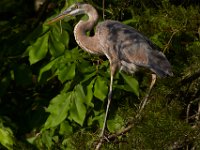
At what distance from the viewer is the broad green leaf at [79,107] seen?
15.8 feet

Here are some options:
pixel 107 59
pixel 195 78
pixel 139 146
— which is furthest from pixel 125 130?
pixel 107 59

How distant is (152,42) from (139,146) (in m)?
0.98

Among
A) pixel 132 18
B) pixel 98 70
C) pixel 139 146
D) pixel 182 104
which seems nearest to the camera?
pixel 139 146

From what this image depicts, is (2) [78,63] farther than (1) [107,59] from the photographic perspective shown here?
No

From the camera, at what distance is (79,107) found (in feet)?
15.9

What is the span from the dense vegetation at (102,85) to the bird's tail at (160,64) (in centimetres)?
6

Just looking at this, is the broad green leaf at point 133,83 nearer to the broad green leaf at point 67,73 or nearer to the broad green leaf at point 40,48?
the broad green leaf at point 67,73

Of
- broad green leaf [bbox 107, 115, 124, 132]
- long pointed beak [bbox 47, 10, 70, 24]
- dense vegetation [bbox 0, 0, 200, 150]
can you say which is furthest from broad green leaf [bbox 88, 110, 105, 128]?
long pointed beak [bbox 47, 10, 70, 24]

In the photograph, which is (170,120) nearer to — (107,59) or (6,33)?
(107,59)

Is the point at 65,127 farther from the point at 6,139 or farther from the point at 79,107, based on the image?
the point at 6,139

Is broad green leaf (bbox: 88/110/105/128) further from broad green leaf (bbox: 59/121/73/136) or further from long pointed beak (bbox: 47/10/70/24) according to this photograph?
long pointed beak (bbox: 47/10/70/24)

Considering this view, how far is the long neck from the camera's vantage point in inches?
206

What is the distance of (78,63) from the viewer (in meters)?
4.87

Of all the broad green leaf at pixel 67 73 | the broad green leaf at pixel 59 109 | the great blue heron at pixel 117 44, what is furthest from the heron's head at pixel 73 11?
the broad green leaf at pixel 59 109
